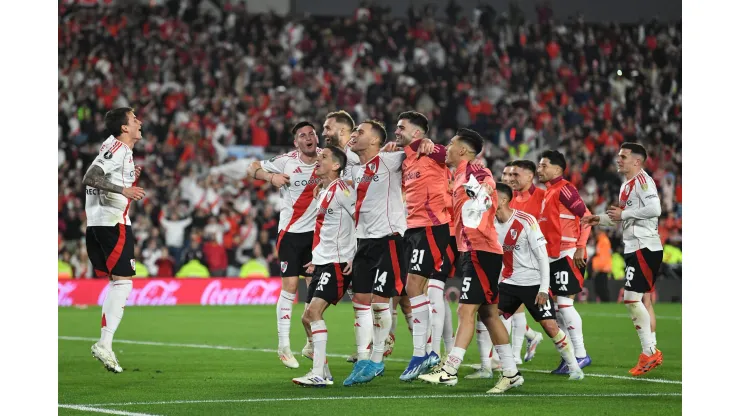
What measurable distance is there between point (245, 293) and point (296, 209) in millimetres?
12762

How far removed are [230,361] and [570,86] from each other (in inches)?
861

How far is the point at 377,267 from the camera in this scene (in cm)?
912

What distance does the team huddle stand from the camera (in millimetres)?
8781

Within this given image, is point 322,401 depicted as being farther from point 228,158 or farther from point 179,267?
point 228,158

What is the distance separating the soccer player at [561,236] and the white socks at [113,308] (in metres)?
4.46

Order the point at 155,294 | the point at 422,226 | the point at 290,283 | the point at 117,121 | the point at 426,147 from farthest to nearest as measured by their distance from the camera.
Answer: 1. the point at 155,294
2. the point at 290,283
3. the point at 117,121
4. the point at 422,226
5. the point at 426,147

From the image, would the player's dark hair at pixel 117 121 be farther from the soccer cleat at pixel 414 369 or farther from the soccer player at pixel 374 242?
the soccer cleat at pixel 414 369

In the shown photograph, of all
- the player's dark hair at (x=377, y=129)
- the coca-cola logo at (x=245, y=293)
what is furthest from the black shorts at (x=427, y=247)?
the coca-cola logo at (x=245, y=293)

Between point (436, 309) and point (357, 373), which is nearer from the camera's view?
point (357, 373)

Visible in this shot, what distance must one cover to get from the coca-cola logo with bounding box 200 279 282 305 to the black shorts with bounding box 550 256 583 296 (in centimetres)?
1281

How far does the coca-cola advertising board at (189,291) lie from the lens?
22.1m

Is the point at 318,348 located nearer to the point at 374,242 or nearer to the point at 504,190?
the point at 374,242

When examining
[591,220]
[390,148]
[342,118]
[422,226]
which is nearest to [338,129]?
[342,118]
